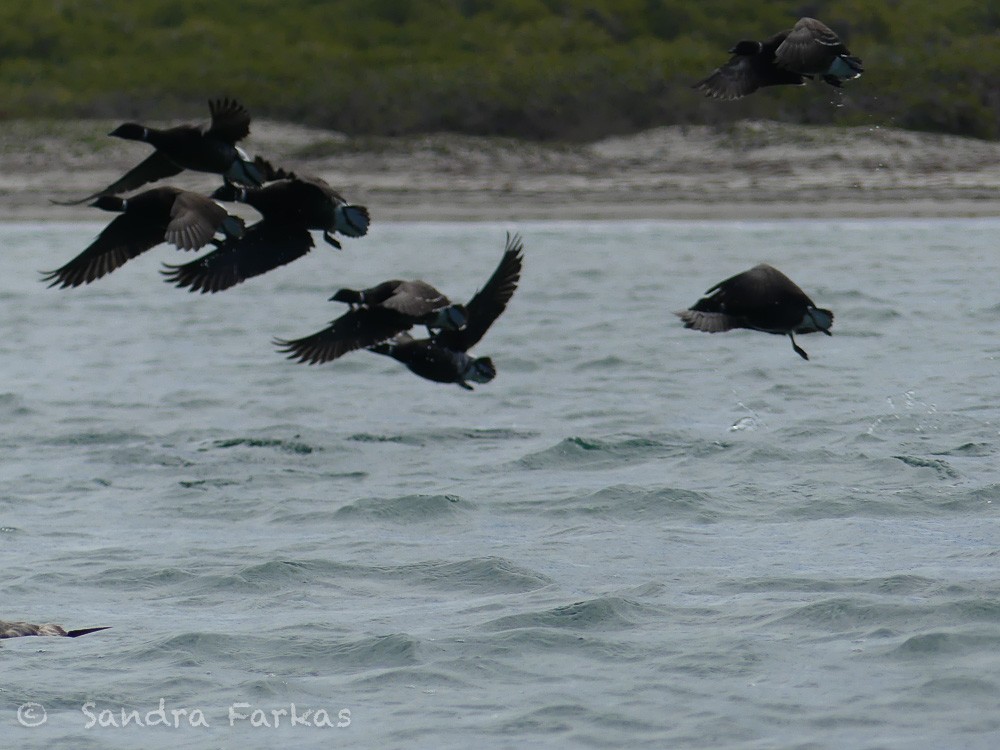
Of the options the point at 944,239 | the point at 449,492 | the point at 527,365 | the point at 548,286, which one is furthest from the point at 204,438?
the point at 944,239

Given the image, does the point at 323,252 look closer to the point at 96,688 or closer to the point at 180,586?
the point at 180,586

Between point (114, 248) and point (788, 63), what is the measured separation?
2987 mm

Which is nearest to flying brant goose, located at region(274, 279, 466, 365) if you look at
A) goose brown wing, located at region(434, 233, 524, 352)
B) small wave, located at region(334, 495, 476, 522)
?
goose brown wing, located at region(434, 233, 524, 352)

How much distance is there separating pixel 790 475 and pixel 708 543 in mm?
1727

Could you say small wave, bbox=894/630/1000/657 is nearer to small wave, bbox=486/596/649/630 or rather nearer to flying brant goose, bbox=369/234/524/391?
small wave, bbox=486/596/649/630

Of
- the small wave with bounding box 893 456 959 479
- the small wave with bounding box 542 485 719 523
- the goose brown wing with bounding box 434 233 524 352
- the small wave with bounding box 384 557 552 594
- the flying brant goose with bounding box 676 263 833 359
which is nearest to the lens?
the flying brant goose with bounding box 676 263 833 359

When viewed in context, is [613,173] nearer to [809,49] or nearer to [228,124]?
[809,49]

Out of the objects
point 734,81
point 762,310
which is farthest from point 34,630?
point 734,81

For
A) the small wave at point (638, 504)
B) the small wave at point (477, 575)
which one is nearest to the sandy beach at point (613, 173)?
the small wave at point (638, 504)

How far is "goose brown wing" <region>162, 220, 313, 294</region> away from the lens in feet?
25.8

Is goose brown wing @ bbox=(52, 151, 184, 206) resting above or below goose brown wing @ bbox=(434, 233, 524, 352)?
above

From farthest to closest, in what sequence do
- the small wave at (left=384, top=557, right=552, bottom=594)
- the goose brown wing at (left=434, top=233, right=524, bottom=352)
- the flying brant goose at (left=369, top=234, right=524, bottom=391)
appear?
the goose brown wing at (left=434, top=233, right=524, bottom=352) < the flying brant goose at (left=369, top=234, right=524, bottom=391) < the small wave at (left=384, top=557, right=552, bottom=594)

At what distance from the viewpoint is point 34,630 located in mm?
8398

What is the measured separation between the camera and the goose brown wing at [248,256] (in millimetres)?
7879
